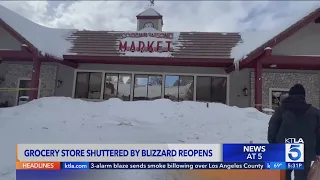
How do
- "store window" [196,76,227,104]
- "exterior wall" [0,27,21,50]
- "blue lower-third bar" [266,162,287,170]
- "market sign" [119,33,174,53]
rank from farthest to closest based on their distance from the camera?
"store window" [196,76,227,104] → "exterior wall" [0,27,21,50] → "market sign" [119,33,174,53] → "blue lower-third bar" [266,162,287,170]

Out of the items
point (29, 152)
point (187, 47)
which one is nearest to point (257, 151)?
point (29, 152)

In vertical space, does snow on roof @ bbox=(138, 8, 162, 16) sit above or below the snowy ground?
above

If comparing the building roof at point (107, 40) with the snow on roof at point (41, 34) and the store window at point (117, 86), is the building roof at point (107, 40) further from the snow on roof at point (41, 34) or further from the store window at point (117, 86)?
the store window at point (117, 86)

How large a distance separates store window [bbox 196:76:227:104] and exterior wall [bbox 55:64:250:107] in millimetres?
279

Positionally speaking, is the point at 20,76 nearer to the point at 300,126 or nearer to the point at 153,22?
the point at 153,22

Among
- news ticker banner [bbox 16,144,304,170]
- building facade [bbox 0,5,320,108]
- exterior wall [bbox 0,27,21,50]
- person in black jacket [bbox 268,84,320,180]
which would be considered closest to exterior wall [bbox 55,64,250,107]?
building facade [bbox 0,5,320,108]

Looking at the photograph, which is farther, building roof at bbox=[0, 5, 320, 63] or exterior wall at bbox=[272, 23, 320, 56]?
exterior wall at bbox=[272, 23, 320, 56]

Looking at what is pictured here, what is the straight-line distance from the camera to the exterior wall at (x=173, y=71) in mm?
12758

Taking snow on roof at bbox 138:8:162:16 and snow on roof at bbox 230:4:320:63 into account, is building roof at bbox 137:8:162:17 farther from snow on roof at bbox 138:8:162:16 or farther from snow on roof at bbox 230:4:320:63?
snow on roof at bbox 230:4:320:63

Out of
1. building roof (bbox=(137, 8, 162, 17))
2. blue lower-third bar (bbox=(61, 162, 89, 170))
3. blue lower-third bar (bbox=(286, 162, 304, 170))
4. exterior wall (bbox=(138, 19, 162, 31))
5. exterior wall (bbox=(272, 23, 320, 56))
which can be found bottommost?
blue lower-third bar (bbox=(61, 162, 89, 170))

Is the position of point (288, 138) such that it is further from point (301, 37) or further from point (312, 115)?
point (301, 37)

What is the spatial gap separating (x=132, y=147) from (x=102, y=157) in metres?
0.50

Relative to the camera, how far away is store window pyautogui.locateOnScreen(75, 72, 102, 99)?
13.5m

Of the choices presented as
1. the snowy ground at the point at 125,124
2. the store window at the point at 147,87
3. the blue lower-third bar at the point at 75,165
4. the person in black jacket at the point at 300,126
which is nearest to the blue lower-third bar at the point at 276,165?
the person in black jacket at the point at 300,126
